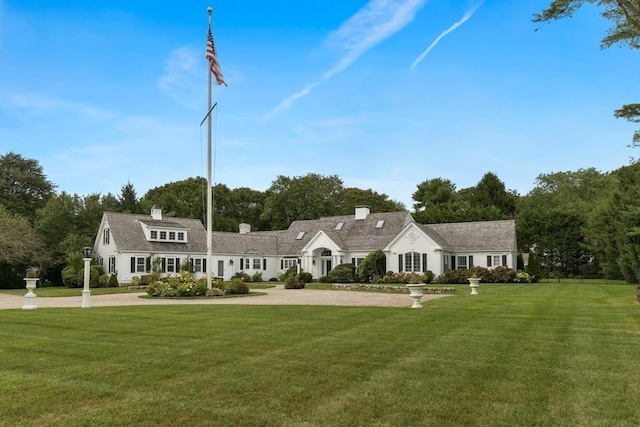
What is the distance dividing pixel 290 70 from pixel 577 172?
63.4 m

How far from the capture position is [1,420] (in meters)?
5.35

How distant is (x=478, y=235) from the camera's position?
42.6 m

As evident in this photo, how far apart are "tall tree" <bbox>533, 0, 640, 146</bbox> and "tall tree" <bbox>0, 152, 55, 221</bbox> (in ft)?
170

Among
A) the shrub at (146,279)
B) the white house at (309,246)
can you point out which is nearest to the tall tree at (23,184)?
the white house at (309,246)

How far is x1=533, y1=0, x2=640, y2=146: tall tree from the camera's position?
12.6m

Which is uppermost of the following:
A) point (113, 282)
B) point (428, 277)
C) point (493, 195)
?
point (493, 195)

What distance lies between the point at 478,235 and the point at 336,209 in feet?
111

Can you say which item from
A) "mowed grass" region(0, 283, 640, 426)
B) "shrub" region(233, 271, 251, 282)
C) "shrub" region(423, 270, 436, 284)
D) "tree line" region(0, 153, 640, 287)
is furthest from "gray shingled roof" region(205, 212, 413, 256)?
"mowed grass" region(0, 283, 640, 426)

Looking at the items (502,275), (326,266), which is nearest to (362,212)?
(326,266)

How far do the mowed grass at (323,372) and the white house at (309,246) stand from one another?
27417mm

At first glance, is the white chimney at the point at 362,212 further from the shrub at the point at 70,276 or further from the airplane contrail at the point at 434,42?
the airplane contrail at the point at 434,42

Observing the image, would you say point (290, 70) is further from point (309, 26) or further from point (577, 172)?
point (577, 172)

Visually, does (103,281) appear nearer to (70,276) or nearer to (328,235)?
(70,276)

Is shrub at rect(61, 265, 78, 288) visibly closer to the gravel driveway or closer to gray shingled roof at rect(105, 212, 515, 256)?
gray shingled roof at rect(105, 212, 515, 256)
